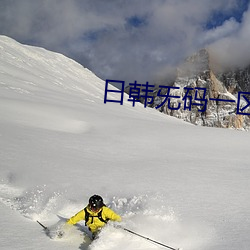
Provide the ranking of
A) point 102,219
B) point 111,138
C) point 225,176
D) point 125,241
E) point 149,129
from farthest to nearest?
1. point 149,129
2. point 111,138
3. point 225,176
4. point 102,219
5. point 125,241

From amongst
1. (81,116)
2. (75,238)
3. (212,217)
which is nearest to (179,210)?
(212,217)

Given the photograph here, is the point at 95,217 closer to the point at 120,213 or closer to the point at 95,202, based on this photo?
the point at 95,202

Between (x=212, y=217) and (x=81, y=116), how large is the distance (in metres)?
12.8

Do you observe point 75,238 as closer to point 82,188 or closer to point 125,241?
point 125,241

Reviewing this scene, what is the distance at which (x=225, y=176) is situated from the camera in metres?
7.95

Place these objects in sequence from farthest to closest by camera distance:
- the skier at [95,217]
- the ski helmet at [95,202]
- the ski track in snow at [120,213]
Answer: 1. the skier at [95,217]
2. the ski helmet at [95,202]
3. the ski track in snow at [120,213]

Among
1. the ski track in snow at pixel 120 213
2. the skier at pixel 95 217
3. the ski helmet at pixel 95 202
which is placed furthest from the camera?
the skier at pixel 95 217

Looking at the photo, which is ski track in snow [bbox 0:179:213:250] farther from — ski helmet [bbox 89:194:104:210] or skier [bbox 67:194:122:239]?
ski helmet [bbox 89:194:104:210]

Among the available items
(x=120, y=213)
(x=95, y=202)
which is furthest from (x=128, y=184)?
(x=95, y=202)

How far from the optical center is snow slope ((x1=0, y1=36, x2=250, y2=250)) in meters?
4.95

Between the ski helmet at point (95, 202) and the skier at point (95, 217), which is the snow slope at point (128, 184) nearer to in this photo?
the skier at point (95, 217)

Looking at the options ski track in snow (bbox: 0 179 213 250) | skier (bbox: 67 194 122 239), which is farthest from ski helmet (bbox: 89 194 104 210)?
ski track in snow (bbox: 0 179 213 250)

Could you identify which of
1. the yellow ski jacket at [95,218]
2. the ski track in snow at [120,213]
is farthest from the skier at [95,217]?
the ski track in snow at [120,213]

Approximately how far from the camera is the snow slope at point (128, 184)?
195 inches
